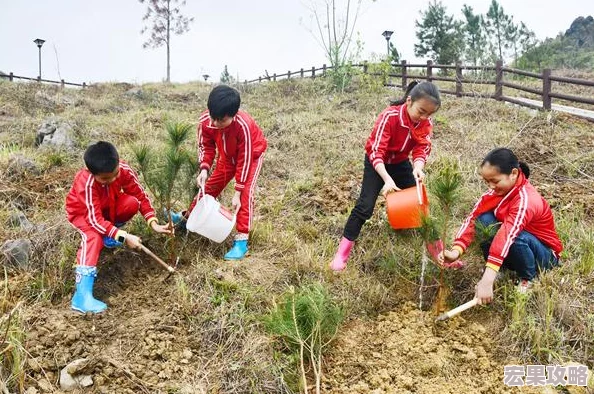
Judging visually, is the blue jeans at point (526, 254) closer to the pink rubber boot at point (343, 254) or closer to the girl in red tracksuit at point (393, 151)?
the girl in red tracksuit at point (393, 151)

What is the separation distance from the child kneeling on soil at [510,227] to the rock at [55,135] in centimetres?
453

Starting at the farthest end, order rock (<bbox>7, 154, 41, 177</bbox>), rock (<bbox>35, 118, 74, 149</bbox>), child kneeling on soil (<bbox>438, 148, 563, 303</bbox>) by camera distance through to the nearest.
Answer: rock (<bbox>35, 118, 74, 149</bbox>)
rock (<bbox>7, 154, 41, 177</bbox>)
child kneeling on soil (<bbox>438, 148, 563, 303</bbox>)

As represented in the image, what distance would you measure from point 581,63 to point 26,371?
27173 millimetres

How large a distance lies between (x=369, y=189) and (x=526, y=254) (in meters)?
0.94

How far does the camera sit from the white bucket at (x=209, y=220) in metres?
2.83

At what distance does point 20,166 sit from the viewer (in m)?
4.39

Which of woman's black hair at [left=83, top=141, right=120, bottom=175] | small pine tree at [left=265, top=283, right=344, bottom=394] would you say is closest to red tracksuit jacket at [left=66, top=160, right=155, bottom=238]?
woman's black hair at [left=83, top=141, right=120, bottom=175]

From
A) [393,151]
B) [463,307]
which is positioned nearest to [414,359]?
[463,307]

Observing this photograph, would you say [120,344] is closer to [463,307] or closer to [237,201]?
[237,201]

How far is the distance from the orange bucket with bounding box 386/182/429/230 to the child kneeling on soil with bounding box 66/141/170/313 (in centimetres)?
131

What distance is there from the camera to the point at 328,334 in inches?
93.5

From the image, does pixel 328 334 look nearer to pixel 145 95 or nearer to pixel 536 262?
pixel 536 262

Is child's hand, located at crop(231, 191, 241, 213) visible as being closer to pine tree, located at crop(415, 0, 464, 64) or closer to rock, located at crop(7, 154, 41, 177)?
rock, located at crop(7, 154, 41, 177)

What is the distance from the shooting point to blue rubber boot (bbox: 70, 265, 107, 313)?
2.55m
